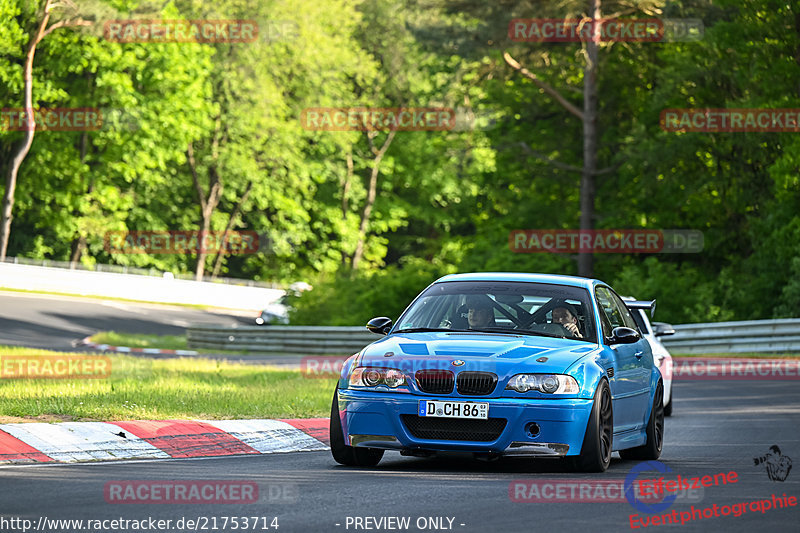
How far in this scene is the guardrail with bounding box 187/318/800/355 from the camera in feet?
95.8

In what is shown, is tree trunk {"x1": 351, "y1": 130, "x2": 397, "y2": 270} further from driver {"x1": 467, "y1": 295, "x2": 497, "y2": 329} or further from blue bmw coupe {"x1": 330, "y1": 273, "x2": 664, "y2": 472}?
blue bmw coupe {"x1": 330, "y1": 273, "x2": 664, "y2": 472}

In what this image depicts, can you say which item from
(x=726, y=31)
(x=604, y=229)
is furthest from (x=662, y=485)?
(x=604, y=229)

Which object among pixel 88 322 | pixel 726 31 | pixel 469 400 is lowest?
pixel 88 322

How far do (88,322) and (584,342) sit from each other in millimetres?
→ 35275

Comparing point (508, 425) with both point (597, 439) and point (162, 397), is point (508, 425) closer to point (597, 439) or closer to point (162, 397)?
point (597, 439)

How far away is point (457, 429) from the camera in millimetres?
9734

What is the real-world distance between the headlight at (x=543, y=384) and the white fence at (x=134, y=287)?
142 feet

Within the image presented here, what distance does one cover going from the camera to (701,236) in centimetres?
4009

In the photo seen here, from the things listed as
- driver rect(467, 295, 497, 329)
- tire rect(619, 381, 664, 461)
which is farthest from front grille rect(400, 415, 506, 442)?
tire rect(619, 381, 664, 461)

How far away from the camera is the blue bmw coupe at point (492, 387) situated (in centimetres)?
966

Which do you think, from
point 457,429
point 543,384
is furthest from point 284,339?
point 543,384

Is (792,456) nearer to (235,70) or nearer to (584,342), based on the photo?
(584,342)

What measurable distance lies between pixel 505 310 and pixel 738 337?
801 inches

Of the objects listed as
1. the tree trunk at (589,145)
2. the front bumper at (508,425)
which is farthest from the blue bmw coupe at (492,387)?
the tree trunk at (589,145)
